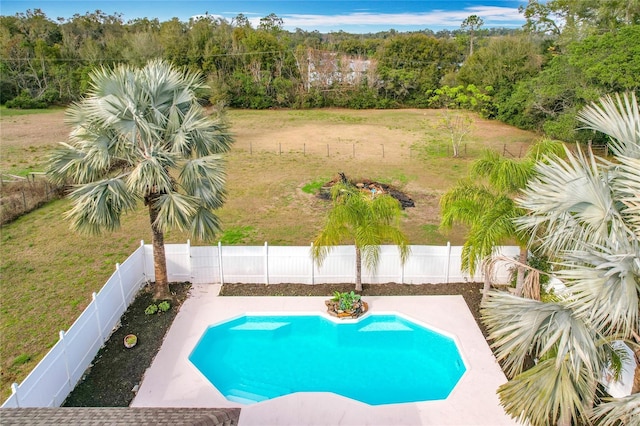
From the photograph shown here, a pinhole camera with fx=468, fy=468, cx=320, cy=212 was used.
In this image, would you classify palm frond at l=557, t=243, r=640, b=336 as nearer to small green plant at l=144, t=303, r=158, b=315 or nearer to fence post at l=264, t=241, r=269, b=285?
fence post at l=264, t=241, r=269, b=285

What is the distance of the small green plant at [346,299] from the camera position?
10297mm

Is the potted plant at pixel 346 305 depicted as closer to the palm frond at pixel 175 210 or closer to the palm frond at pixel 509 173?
the palm frond at pixel 175 210

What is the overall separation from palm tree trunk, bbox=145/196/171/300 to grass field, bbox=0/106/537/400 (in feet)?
5.25

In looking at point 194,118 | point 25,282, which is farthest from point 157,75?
point 25,282

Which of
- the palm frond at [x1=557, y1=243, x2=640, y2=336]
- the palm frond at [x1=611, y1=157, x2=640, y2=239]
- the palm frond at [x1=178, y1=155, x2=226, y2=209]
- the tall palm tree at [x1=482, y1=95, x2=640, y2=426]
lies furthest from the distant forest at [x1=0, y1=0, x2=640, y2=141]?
the palm frond at [x1=557, y1=243, x2=640, y2=336]

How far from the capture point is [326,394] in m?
8.06

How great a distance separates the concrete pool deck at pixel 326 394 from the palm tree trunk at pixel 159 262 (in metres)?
0.62

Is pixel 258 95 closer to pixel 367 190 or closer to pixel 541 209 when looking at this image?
pixel 367 190

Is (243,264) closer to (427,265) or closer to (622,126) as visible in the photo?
(427,265)

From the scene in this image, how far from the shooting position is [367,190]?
17.5 meters

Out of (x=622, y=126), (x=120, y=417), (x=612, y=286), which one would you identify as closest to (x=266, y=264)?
(x=120, y=417)

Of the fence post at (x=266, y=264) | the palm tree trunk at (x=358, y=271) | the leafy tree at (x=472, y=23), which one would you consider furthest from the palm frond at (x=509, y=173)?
the leafy tree at (x=472, y=23)

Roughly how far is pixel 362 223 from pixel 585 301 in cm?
577

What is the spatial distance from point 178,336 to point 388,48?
139 feet
